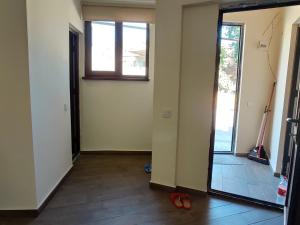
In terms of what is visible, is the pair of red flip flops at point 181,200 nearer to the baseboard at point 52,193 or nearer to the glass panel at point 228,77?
the baseboard at point 52,193

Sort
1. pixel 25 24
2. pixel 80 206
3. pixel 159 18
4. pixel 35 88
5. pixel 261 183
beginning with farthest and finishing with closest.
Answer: pixel 261 183
pixel 159 18
pixel 80 206
pixel 35 88
pixel 25 24

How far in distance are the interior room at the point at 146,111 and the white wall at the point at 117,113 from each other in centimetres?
2

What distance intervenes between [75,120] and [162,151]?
1.82m

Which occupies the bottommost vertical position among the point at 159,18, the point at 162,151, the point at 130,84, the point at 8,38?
the point at 162,151

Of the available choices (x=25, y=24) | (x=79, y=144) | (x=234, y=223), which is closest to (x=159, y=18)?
(x=25, y=24)

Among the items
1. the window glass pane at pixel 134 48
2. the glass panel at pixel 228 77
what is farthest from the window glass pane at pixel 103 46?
the glass panel at pixel 228 77

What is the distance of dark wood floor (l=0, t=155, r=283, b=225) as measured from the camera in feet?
7.84

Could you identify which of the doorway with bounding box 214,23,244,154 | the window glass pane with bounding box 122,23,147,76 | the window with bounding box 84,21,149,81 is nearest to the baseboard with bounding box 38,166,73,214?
the window with bounding box 84,21,149,81

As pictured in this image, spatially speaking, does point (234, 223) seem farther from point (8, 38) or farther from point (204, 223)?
point (8, 38)

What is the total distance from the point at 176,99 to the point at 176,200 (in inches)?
44.9

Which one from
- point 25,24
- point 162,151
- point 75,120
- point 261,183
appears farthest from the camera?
point 75,120

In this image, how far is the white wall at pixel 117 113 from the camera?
163 inches

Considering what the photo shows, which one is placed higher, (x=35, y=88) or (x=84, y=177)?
(x=35, y=88)

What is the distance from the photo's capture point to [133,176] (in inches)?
135
